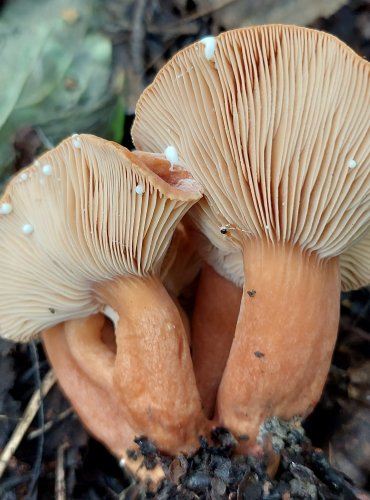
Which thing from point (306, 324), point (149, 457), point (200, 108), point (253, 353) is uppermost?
point (200, 108)

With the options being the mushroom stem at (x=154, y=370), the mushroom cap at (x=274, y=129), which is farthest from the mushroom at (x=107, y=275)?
the mushroom cap at (x=274, y=129)

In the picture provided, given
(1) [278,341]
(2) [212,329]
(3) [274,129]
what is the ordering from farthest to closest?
(2) [212,329], (1) [278,341], (3) [274,129]

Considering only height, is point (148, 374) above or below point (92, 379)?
above

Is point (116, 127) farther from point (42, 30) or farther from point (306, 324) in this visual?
point (306, 324)

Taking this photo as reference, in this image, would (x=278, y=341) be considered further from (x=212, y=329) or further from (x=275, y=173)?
(x=275, y=173)

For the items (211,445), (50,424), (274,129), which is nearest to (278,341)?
(211,445)

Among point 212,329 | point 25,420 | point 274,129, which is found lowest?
point 25,420

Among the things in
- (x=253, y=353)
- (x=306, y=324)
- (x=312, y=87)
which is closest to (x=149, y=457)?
(x=253, y=353)

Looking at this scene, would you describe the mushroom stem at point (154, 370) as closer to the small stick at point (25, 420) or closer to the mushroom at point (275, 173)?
the mushroom at point (275, 173)
